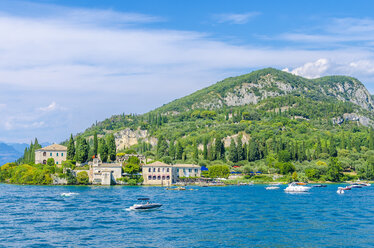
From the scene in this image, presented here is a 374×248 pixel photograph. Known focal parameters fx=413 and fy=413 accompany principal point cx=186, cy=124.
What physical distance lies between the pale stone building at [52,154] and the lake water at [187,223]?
163 feet

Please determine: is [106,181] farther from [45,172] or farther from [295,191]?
[295,191]

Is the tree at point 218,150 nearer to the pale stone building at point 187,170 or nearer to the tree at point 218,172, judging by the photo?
the pale stone building at point 187,170

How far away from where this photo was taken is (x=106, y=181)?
106 m

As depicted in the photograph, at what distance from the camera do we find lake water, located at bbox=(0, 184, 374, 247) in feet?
134

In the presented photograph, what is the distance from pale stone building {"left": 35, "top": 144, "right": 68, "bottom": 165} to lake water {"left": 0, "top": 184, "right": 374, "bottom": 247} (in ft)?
163

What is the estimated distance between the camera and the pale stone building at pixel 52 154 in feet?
398

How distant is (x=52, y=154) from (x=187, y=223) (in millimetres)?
82215

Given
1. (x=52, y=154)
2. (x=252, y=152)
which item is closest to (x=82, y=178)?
(x=52, y=154)

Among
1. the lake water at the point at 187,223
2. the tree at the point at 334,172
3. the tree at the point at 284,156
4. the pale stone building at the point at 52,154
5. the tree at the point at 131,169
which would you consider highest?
the pale stone building at the point at 52,154

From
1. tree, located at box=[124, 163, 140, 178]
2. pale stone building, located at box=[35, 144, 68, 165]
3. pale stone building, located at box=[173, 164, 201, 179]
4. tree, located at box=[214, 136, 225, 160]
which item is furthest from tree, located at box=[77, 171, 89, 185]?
tree, located at box=[214, 136, 225, 160]

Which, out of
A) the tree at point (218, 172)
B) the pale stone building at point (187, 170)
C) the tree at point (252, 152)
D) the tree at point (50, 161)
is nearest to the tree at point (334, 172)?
the tree at point (218, 172)

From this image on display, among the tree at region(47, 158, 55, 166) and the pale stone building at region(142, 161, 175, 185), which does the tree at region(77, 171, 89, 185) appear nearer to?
the pale stone building at region(142, 161, 175, 185)

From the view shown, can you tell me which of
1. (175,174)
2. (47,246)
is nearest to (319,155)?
(175,174)

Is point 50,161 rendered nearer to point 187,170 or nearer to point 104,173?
point 104,173
